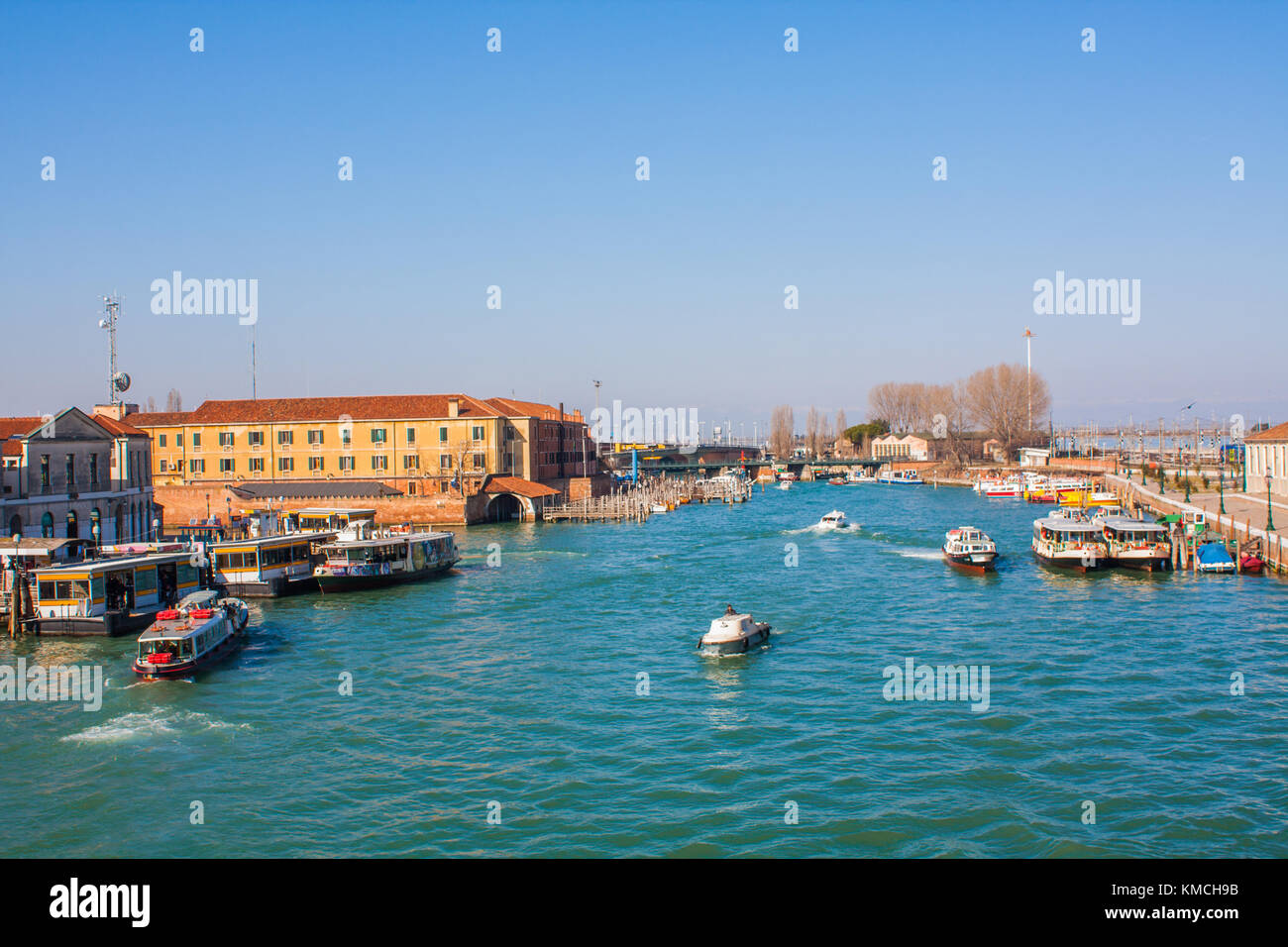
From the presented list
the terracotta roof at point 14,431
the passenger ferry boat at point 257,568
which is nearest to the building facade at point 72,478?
the terracotta roof at point 14,431

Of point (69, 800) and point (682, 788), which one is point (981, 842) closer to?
point (682, 788)

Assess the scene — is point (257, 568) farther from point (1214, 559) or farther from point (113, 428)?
point (1214, 559)

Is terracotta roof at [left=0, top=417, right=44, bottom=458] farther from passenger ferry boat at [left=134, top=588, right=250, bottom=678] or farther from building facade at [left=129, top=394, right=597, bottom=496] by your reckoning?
building facade at [left=129, top=394, right=597, bottom=496]

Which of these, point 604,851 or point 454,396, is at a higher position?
point 454,396

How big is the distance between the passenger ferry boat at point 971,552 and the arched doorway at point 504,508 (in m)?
43.2

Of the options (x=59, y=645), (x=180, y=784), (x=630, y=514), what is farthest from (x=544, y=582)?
(x=630, y=514)

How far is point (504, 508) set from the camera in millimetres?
86500

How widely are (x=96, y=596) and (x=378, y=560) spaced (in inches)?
574

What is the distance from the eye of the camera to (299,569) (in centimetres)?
4609

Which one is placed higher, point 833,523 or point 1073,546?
point 1073,546

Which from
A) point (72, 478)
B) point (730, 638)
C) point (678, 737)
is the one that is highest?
point (72, 478)

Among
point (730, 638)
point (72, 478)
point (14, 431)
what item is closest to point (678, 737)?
point (730, 638)

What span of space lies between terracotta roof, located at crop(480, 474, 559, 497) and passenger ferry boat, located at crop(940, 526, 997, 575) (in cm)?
4086
